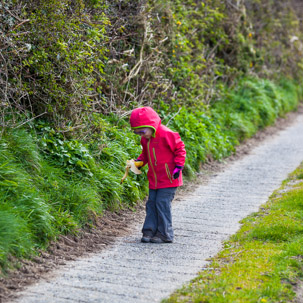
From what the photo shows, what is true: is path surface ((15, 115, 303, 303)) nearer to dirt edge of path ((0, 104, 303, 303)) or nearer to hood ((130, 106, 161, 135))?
dirt edge of path ((0, 104, 303, 303))

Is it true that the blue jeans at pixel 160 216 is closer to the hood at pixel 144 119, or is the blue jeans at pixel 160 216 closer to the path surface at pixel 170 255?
the path surface at pixel 170 255

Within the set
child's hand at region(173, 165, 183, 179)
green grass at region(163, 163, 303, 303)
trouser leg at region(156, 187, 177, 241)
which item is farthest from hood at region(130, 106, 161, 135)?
green grass at region(163, 163, 303, 303)

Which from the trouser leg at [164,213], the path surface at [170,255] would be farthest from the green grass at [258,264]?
the trouser leg at [164,213]

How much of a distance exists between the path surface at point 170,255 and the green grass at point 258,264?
0.20 m

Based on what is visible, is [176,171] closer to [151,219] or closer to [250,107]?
[151,219]

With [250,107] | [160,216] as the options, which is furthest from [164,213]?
[250,107]

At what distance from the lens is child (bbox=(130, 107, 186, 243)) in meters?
6.11

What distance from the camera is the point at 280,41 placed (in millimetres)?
19812

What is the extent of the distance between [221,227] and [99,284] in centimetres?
256

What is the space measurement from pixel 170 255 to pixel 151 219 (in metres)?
0.69

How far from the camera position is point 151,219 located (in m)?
6.27

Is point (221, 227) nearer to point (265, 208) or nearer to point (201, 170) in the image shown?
point (265, 208)

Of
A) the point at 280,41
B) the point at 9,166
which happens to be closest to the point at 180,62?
the point at 9,166

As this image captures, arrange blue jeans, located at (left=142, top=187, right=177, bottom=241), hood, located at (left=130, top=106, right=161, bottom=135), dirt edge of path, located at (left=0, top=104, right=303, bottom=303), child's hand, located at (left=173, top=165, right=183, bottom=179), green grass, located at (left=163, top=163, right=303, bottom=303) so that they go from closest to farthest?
green grass, located at (left=163, top=163, right=303, bottom=303), dirt edge of path, located at (left=0, top=104, right=303, bottom=303), hood, located at (left=130, top=106, right=161, bottom=135), child's hand, located at (left=173, top=165, right=183, bottom=179), blue jeans, located at (left=142, top=187, right=177, bottom=241)
